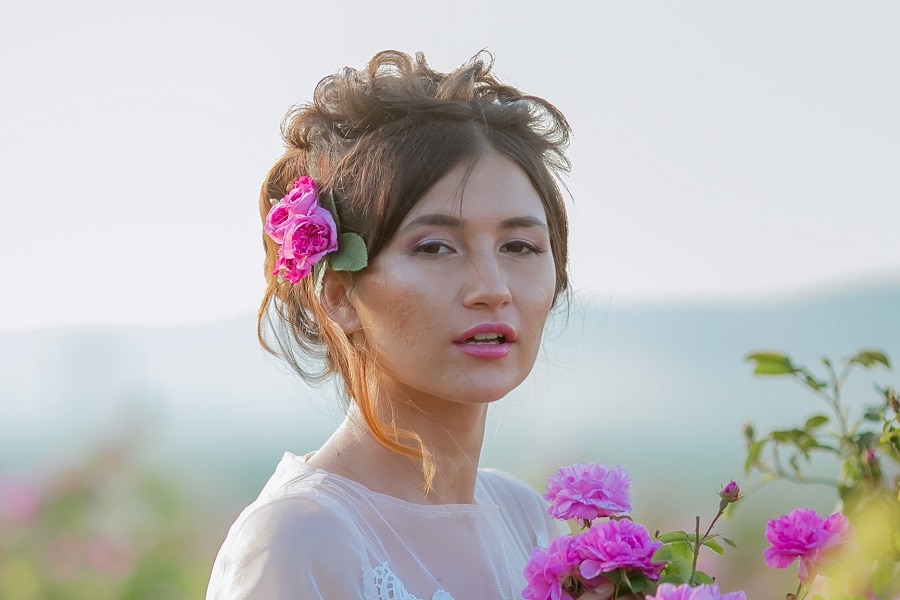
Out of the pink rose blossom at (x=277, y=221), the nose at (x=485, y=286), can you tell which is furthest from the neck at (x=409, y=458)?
the pink rose blossom at (x=277, y=221)

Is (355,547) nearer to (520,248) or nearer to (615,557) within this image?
(615,557)

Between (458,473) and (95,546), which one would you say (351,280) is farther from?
(95,546)

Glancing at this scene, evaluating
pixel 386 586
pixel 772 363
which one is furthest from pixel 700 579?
pixel 386 586

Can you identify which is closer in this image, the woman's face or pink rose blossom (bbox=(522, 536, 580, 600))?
pink rose blossom (bbox=(522, 536, 580, 600))

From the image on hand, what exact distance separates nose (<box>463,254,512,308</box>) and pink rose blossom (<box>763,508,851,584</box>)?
0.70 meters

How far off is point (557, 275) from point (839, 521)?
111 centimetres

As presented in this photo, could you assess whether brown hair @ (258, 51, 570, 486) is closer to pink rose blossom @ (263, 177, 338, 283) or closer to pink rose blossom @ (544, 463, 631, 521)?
pink rose blossom @ (263, 177, 338, 283)

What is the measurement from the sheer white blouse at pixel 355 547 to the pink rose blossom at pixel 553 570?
381 millimetres

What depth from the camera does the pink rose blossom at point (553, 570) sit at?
1.77 meters

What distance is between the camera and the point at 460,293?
7.25 feet

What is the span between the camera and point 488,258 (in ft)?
Answer: 7.36

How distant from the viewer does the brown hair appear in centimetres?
232

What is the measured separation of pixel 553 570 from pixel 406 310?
0.66 m

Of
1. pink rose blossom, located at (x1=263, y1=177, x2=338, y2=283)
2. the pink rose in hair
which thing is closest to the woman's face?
pink rose blossom, located at (x1=263, y1=177, x2=338, y2=283)
